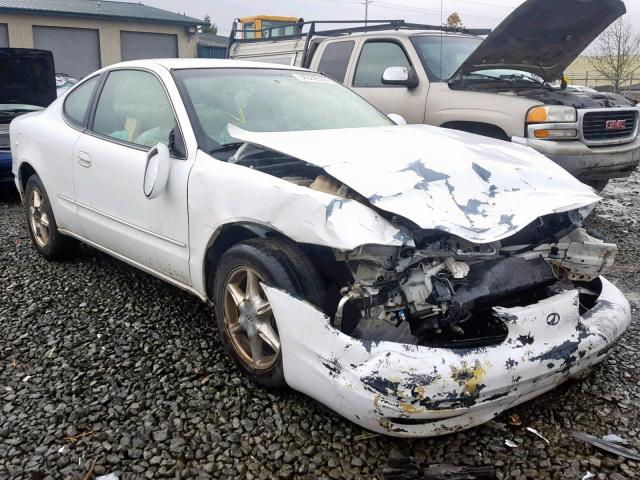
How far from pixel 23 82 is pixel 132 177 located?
214 inches

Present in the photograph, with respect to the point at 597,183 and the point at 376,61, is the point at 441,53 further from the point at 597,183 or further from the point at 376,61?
the point at 597,183

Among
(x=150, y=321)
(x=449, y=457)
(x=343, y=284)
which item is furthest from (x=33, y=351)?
(x=449, y=457)

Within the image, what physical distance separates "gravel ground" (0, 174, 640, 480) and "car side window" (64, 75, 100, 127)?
143 centimetres

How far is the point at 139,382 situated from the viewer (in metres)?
3.02

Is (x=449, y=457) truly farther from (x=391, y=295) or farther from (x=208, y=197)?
(x=208, y=197)

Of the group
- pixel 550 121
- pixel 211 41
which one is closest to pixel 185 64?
pixel 550 121

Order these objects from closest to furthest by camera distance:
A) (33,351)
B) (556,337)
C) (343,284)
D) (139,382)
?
(556,337)
(343,284)
(139,382)
(33,351)

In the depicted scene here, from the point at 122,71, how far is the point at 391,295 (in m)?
2.74

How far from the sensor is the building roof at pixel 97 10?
951 inches

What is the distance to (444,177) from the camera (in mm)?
2750

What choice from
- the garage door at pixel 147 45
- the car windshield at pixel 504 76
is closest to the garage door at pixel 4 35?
the garage door at pixel 147 45

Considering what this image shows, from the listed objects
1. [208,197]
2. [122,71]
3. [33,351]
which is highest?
[122,71]

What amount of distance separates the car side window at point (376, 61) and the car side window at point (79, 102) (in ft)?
11.1

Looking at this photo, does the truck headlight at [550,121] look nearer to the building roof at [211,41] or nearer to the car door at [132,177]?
the car door at [132,177]
